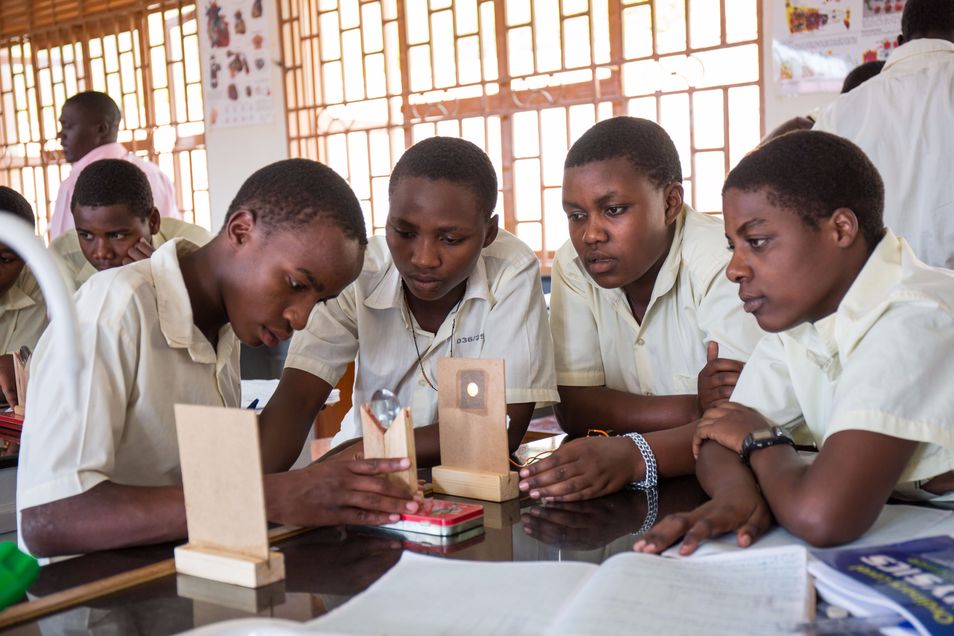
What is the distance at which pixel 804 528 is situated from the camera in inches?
42.4

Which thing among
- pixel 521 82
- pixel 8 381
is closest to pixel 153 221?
pixel 8 381

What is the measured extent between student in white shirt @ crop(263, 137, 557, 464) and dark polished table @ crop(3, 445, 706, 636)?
1.54ft

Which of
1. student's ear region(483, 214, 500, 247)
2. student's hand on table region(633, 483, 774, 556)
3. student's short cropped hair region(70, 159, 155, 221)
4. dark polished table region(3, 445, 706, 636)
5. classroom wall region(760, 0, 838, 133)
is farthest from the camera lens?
classroom wall region(760, 0, 838, 133)

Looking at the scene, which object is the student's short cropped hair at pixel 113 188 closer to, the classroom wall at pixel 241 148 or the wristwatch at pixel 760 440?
the wristwatch at pixel 760 440

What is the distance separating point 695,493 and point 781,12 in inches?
152

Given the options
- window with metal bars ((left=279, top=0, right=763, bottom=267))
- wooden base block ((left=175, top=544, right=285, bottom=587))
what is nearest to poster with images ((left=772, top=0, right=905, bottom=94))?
window with metal bars ((left=279, top=0, right=763, bottom=267))

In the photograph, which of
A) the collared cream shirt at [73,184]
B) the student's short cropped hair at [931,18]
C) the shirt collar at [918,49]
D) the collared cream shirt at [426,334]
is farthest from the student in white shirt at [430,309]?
the collared cream shirt at [73,184]

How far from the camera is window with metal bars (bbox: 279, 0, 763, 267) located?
193 inches

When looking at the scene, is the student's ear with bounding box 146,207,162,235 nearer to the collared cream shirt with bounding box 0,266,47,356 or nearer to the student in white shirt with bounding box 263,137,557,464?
the collared cream shirt with bounding box 0,266,47,356

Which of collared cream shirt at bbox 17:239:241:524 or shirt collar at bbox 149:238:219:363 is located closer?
collared cream shirt at bbox 17:239:241:524

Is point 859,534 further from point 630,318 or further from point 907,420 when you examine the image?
point 630,318

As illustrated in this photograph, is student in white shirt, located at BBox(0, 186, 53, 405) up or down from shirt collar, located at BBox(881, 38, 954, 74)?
down

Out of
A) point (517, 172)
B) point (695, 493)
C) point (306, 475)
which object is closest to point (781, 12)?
point (517, 172)

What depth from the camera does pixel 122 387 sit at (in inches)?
49.8
